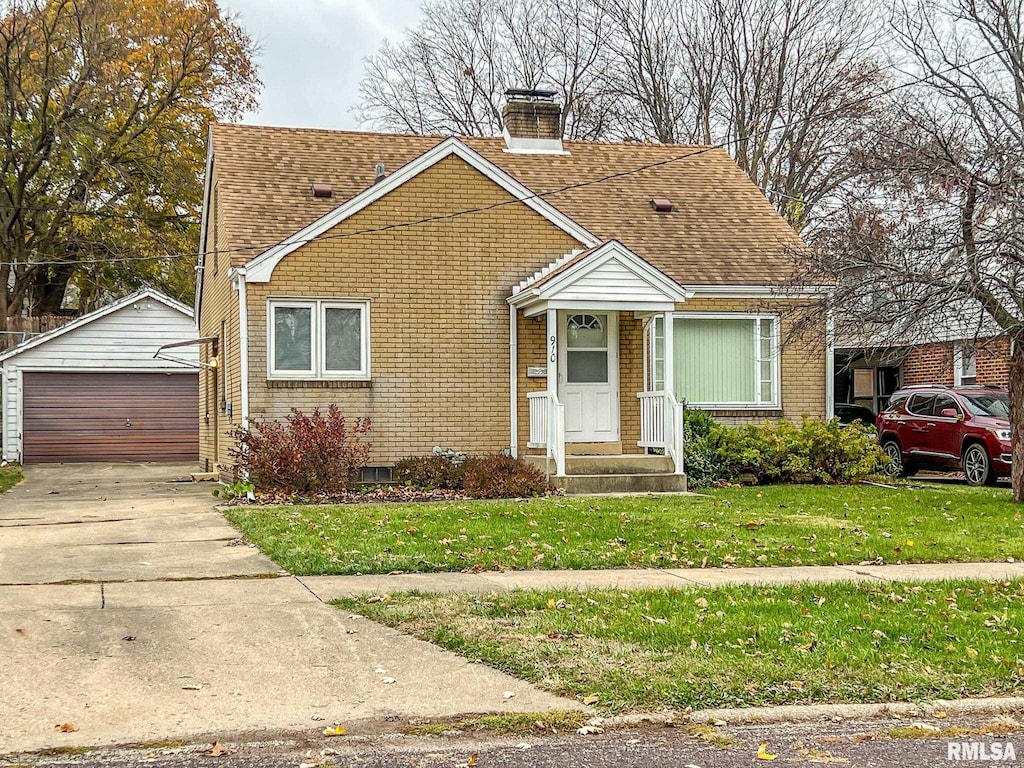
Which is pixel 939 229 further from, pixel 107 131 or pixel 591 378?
pixel 107 131

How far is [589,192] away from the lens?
22.2 m

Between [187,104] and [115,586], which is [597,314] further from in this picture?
[187,104]

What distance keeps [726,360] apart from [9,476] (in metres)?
14.2

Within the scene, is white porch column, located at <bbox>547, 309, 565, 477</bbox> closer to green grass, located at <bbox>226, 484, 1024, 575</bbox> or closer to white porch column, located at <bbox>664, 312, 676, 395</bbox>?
green grass, located at <bbox>226, 484, 1024, 575</bbox>

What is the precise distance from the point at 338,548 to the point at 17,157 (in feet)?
90.5

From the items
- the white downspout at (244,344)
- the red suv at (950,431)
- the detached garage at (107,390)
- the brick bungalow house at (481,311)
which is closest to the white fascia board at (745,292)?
the brick bungalow house at (481,311)

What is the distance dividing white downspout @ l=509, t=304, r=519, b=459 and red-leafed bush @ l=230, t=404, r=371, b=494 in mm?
3010

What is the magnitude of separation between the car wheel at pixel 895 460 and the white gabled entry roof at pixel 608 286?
5.72 metres

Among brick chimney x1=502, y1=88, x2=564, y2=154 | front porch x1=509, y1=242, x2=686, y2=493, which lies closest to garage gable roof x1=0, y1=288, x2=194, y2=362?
brick chimney x1=502, y1=88, x2=564, y2=154

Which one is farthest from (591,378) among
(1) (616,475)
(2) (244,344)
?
(2) (244,344)

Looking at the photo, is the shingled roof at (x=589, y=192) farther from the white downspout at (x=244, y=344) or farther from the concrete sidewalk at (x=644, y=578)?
the concrete sidewalk at (x=644, y=578)

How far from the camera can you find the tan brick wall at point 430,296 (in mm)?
18328

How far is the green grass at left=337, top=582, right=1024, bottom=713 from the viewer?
6.23 meters

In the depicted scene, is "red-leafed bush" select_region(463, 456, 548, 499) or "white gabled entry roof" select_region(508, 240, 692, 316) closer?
"red-leafed bush" select_region(463, 456, 548, 499)
